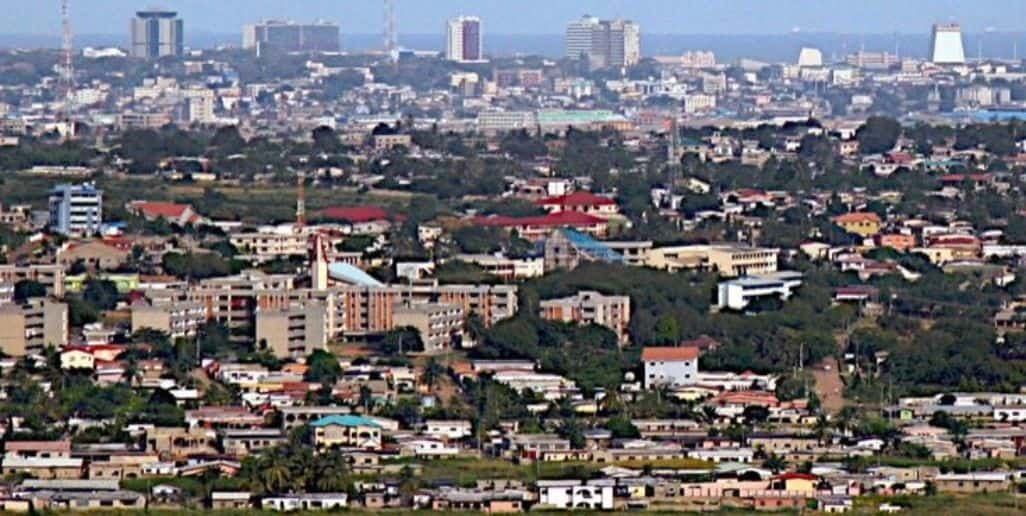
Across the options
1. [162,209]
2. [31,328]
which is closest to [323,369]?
[31,328]

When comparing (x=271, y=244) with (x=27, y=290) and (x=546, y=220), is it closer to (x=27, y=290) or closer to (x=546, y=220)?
(x=546, y=220)

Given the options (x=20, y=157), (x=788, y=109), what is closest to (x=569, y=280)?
(x=20, y=157)

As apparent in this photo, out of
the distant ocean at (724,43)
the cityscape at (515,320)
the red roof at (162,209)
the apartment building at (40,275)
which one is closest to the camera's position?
the cityscape at (515,320)

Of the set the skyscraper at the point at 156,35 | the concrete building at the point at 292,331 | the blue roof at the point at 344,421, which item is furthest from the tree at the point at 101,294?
the skyscraper at the point at 156,35

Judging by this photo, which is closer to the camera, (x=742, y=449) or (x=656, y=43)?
(x=742, y=449)

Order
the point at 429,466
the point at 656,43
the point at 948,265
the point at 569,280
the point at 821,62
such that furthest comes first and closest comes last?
the point at 656,43, the point at 821,62, the point at 948,265, the point at 569,280, the point at 429,466

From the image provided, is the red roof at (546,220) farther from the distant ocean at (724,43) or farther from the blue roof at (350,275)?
the distant ocean at (724,43)

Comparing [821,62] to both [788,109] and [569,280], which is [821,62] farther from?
[569,280]
